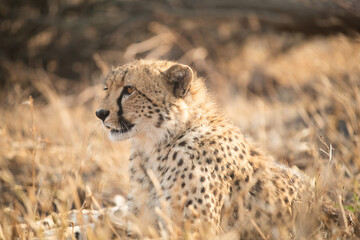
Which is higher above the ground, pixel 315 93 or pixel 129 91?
pixel 129 91

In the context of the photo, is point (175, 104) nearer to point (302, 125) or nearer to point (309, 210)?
point (309, 210)

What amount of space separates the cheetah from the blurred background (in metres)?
1.01

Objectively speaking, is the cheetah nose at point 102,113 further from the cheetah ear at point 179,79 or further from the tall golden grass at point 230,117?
the cheetah ear at point 179,79

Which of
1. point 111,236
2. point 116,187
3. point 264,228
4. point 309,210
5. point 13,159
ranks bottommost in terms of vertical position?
point 13,159

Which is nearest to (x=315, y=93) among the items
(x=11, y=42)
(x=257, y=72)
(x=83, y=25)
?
(x=257, y=72)

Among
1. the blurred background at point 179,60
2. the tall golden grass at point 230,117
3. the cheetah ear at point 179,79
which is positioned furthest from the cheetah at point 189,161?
the blurred background at point 179,60

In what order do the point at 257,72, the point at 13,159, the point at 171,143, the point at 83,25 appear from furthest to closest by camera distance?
the point at 257,72
the point at 83,25
the point at 13,159
the point at 171,143

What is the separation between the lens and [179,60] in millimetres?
5738

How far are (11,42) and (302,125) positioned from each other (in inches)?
153

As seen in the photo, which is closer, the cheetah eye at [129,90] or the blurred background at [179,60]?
the cheetah eye at [129,90]

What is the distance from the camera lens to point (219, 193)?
2.24 metres

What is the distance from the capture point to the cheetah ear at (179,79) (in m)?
2.48

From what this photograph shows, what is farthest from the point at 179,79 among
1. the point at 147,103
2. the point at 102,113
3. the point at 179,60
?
the point at 179,60

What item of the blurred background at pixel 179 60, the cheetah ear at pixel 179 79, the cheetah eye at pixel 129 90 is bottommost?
the blurred background at pixel 179 60
